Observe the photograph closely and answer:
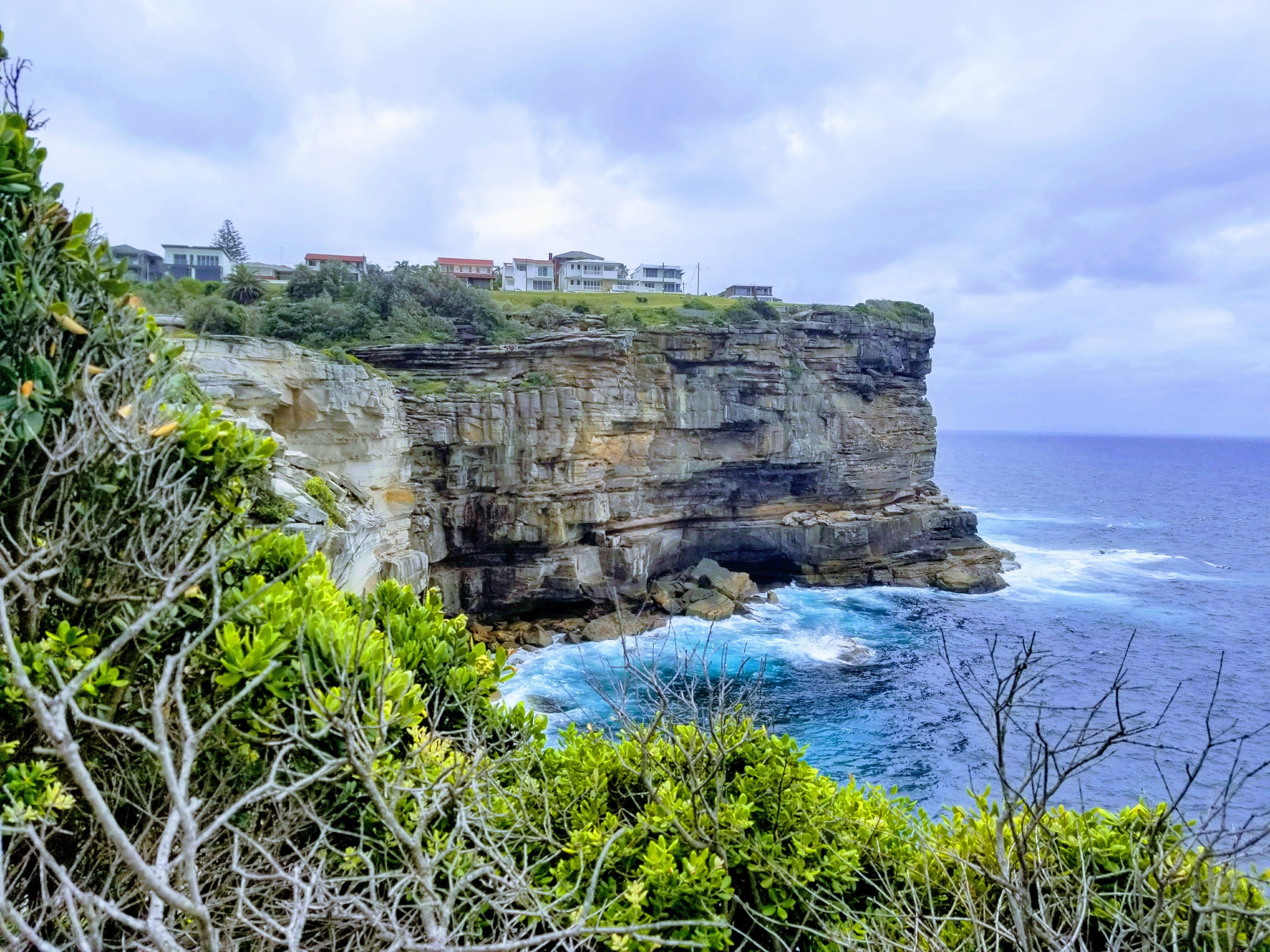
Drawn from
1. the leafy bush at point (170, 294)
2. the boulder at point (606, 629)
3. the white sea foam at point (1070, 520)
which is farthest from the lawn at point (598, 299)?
the white sea foam at point (1070, 520)

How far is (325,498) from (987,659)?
24.2m

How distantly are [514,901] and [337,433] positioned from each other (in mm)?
19487

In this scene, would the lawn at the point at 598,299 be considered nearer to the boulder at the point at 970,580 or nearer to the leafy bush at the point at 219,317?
the leafy bush at the point at 219,317

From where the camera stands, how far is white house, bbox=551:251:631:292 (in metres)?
63.7

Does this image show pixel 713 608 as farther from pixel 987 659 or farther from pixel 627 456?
pixel 987 659

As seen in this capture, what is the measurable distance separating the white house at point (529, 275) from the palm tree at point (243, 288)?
97.1 ft

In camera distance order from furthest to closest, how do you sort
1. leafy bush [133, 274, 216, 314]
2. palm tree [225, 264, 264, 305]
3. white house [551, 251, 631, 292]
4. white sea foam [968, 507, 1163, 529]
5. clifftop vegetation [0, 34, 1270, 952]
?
white house [551, 251, 631, 292] < white sea foam [968, 507, 1163, 529] < palm tree [225, 264, 264, 305] < leafy bush [133, 274, 216, 314] < clifftop vegetation [0, 34, 1270, 952]

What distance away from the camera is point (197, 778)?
4.56m

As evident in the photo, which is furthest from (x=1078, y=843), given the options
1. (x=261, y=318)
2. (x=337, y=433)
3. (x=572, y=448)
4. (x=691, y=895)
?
(x=261, y=318)

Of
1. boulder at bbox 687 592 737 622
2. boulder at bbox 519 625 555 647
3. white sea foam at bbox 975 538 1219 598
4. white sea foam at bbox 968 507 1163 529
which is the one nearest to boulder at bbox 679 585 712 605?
boulder at bbox 687 592 737 622

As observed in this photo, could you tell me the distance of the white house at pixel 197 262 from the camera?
156 ft

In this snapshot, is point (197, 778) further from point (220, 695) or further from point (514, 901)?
point (514, 901)

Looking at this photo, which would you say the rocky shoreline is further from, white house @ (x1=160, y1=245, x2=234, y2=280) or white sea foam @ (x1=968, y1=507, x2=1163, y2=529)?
white house @ (x1=160, y1=245, x2=234, y2=280)

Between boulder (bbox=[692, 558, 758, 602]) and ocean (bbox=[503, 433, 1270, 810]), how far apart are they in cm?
133
